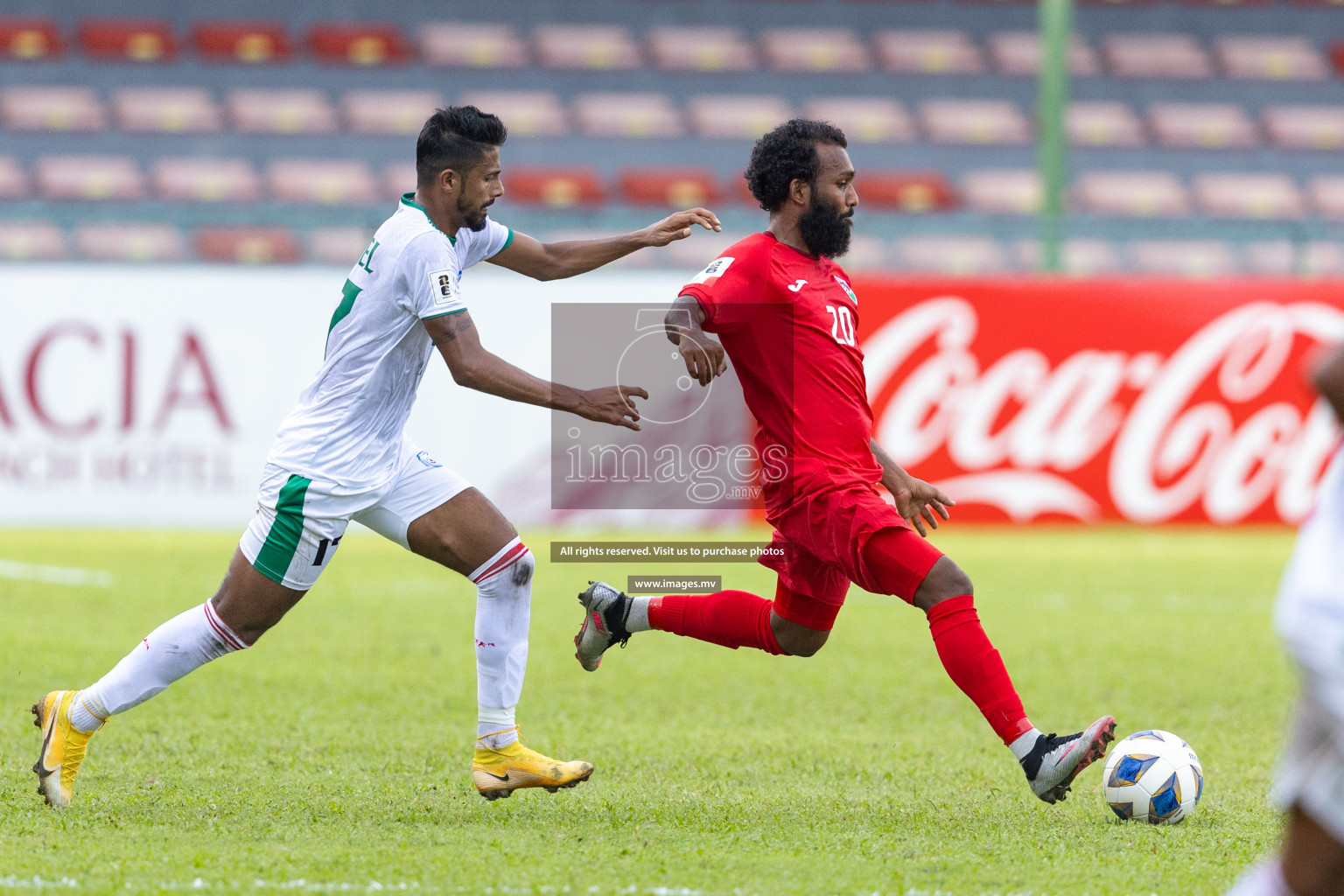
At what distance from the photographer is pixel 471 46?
75.9 feet

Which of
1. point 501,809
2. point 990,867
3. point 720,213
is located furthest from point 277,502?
point 720,213

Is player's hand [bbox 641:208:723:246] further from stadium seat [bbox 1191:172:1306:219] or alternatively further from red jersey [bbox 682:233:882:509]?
stadium seat [bbox 1191:172:1306:219]

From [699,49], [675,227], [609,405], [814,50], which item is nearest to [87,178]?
[699,49]

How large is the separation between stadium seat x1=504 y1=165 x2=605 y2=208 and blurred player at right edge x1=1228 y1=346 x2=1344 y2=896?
18318 mm

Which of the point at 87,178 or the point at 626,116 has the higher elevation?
the point at 626,116

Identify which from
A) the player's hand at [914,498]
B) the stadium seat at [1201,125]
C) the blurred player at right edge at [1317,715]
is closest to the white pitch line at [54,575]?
the player's hand at [914,498]

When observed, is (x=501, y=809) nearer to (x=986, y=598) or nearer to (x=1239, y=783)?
(x=1239, y=783)

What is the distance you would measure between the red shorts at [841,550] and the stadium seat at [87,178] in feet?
55.7

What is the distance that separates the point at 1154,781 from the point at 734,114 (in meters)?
18.7

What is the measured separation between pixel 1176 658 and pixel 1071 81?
57.3 feet

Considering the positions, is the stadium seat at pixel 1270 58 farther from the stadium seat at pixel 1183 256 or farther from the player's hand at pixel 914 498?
the player's hand at pixel 914 498

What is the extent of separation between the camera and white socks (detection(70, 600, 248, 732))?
4836 mm

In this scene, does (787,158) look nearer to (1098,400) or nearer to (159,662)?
(159,662)

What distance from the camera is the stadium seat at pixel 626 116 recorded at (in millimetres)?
21969
